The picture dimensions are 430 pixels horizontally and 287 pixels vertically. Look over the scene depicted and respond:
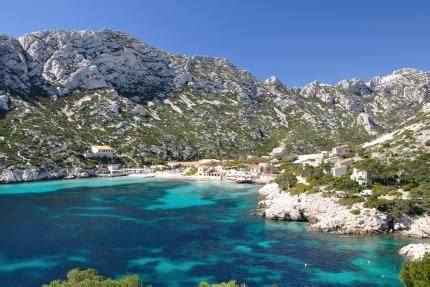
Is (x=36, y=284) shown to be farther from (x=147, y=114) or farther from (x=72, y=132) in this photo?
(x=147, y=114)

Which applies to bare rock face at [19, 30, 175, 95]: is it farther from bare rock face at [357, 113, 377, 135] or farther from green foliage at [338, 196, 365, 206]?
green foliage at [338, 196, 365, 206]

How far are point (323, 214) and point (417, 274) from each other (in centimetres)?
3070

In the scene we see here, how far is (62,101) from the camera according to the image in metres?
169

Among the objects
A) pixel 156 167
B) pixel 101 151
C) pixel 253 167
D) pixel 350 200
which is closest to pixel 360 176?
pixel 350 200

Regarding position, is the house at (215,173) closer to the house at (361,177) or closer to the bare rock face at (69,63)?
the house at (361,177)

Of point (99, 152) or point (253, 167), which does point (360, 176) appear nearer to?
point (253, 167)

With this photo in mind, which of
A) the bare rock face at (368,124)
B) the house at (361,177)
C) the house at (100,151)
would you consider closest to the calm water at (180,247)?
the house at (361,177)

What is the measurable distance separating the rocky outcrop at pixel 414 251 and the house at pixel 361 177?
2514 centimetres

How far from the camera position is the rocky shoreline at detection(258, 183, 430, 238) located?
51.8 meters

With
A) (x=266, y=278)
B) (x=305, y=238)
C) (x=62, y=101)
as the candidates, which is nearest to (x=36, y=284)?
(x=266, y=278)

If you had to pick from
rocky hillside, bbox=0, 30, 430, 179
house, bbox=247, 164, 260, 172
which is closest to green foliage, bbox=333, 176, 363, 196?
house, bbox=247, 164, 260, 172

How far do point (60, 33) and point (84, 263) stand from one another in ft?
564

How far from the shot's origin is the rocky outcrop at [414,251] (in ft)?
134

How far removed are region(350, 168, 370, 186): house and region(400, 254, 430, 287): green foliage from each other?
4071 centimetres
